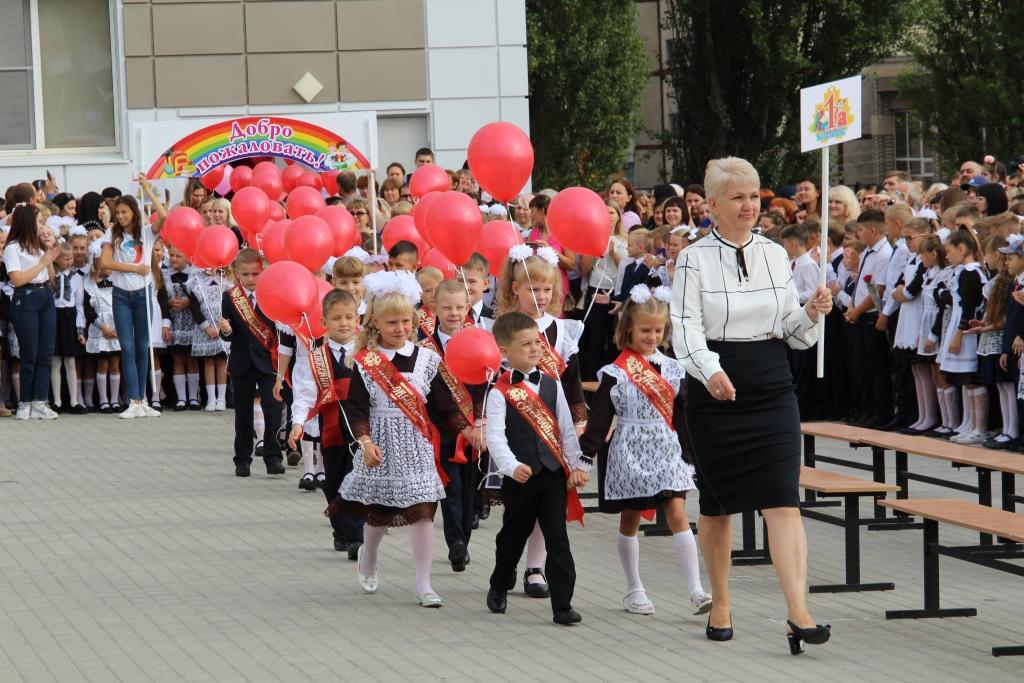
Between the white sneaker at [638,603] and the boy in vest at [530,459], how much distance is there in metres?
0.29

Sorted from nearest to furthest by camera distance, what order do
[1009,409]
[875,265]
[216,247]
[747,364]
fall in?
[747,364] < [1009,409] < [216,247] < [875,265]

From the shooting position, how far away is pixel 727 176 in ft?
23.7

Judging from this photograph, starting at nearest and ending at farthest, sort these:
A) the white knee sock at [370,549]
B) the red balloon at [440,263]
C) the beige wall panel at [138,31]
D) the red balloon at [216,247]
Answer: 1. the white knee sock at [370,549]
2. the red balloon at [440,263]
3. the red balloon at [216,247]
4. the beige wall panel at [138,31]

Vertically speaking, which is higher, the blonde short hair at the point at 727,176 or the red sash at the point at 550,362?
the blonde short hair at the point at 727,176

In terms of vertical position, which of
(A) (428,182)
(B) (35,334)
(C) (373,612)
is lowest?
(C) (373,612)

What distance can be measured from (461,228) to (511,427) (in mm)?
2116

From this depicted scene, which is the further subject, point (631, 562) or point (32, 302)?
point (32, 302)

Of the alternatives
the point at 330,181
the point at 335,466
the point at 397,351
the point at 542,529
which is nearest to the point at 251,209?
the point at 330,181

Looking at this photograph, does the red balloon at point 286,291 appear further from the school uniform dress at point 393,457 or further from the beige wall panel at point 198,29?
the beige wall panel at point 198,29

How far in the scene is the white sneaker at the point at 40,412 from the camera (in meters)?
17.8

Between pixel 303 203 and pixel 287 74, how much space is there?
9428 millimetres

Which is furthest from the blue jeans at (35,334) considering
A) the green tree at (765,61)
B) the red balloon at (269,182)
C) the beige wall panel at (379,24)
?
the green tree at (765,61)

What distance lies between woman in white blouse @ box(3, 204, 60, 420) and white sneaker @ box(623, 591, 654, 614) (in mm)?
10793

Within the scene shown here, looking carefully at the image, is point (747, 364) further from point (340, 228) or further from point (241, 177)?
point (241, 177)
